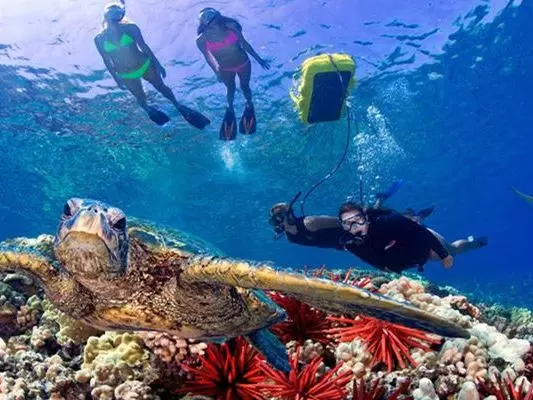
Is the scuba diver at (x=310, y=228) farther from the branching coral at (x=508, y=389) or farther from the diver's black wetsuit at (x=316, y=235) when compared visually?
the branching coral at (x=508, y=389)

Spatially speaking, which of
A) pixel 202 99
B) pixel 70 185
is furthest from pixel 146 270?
pixel 70 185

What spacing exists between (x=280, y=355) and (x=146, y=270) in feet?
3.84

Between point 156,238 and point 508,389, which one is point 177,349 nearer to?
point 156,238

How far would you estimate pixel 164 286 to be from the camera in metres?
2.59

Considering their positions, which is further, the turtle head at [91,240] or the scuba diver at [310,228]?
the scuba diver at [310,228]

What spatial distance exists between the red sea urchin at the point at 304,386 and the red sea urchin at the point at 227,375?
6.2 inches

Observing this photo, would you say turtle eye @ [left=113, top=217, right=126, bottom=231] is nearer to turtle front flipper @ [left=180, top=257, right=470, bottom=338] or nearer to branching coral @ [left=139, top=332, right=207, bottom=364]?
turtle front flipper @ [left=180, top=257, right=470, bottom=338]

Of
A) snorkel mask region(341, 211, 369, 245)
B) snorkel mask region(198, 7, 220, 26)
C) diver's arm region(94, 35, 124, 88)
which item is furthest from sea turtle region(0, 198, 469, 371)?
diver's arm region(94, 35, 124, 88)

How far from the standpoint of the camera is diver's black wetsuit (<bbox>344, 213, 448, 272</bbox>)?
7.22 metres

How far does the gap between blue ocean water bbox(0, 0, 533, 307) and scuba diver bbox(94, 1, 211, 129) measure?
6.83m

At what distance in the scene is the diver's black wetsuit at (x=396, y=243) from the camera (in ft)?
23.7

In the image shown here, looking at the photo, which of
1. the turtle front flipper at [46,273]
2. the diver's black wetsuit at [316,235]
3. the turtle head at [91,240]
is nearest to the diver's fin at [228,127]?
the diver's black wetsuit at [316,235]

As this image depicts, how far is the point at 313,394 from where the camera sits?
8.86 feet

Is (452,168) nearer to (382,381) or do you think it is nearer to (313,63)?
(313,63)
